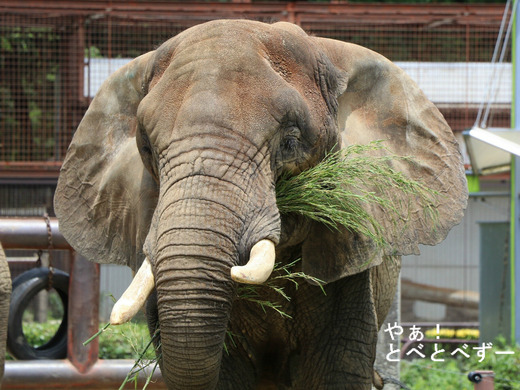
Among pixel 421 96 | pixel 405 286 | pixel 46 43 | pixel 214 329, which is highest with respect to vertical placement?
pixel 46 43

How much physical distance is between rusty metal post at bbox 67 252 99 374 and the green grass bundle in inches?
137

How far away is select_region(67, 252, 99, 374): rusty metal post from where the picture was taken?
7402mm

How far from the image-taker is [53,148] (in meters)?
13.8

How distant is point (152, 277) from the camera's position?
3.47m

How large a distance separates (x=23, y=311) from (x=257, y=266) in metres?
5.02

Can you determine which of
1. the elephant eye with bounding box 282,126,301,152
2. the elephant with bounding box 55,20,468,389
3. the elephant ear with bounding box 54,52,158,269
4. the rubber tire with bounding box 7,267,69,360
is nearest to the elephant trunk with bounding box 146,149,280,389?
the elephant with bounding box 55,20,468,389

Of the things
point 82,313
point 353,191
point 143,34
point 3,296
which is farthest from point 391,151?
point 143,34

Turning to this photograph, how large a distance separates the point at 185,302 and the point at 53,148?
428 inches

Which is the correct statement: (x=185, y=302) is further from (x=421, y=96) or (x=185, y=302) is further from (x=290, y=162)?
(x=421, y=96)

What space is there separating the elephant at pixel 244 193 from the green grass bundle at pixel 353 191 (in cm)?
5

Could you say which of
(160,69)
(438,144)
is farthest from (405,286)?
(160,69)

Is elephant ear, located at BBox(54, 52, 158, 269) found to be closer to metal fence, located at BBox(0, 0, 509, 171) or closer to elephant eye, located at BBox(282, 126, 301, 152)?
elephant eye, located at BBox(282, 126, 301, 152)

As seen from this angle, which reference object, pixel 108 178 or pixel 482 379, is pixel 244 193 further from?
pixel 482 379

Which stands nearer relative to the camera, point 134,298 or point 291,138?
point 134,298
